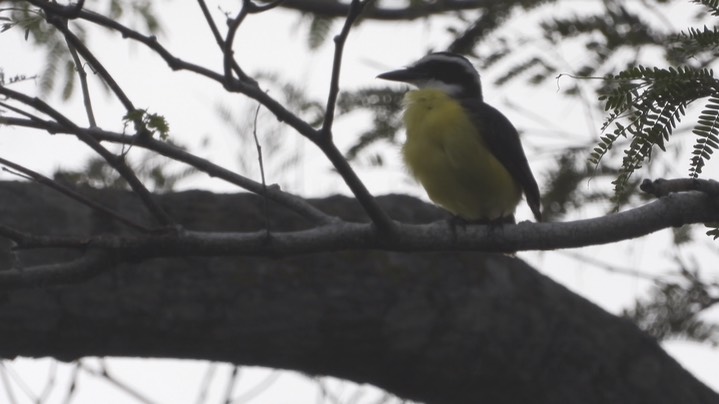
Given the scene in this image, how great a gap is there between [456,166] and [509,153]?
33cm

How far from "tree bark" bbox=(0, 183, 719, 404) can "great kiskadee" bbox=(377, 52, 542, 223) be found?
0.91 ft

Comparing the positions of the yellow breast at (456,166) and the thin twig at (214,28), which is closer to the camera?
the thin twig at (214,28)

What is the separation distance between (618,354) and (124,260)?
8.25 ft

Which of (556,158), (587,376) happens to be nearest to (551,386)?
(587,376)

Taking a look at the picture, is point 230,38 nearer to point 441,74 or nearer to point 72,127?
point 72,127

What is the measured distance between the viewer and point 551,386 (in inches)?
191

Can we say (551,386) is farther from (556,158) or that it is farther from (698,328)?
(556,158)

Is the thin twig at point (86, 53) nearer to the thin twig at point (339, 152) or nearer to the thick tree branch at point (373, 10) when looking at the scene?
the thin twig at point (339, 152)

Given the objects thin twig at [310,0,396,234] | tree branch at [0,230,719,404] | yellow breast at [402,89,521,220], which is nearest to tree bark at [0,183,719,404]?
tree branch at [0,230,719,404]

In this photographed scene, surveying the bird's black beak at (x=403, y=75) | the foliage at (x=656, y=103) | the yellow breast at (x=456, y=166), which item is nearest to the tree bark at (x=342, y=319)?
the yellow breast at (x=456, y=166)

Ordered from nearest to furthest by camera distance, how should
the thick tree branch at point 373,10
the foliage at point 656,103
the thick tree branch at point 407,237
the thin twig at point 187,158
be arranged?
the foliage at point 656,103, the thin twig at point 187,158, the thick tree branch at point 407,237, the thick tree branch at point 373,10

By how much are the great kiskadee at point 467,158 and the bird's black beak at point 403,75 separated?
16.1 inches

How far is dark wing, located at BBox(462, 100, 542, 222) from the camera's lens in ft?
16.7

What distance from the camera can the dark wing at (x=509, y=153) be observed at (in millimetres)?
5090
